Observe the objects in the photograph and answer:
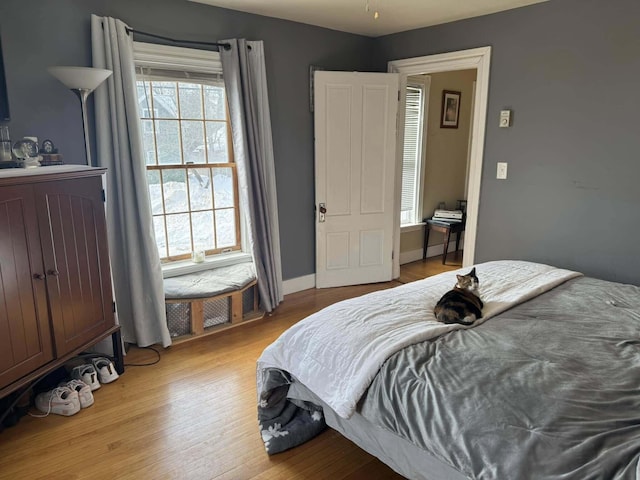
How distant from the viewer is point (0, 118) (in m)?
2.46

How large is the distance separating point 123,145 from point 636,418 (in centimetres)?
301

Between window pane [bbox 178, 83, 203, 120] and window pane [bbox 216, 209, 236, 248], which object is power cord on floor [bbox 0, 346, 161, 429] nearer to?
window pane [bbox 216, 209, 236, 248]

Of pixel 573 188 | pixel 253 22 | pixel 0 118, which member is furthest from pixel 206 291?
pixel 573 188

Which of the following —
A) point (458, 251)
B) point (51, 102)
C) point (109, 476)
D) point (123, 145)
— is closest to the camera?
point (109, 476)

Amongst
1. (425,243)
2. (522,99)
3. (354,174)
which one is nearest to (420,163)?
(425,243)

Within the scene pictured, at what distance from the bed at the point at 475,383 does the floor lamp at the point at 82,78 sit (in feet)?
6.13

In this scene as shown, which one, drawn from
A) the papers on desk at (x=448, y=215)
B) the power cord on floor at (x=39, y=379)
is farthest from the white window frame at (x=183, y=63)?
the papers on desk at (x=448, y=215)

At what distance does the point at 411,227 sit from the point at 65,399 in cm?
399

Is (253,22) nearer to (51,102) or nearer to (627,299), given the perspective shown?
(51,102)

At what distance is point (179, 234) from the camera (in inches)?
142

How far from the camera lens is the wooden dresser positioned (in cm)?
203

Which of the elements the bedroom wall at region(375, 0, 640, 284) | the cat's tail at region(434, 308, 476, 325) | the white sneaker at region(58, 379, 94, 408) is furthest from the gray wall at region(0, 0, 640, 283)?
the cat's tail at region(434, 308, 476, 325)

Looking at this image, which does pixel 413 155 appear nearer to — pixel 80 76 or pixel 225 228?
pixel 225 228

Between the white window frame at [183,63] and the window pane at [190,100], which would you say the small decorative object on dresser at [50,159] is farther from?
the window pane at [190,100]
